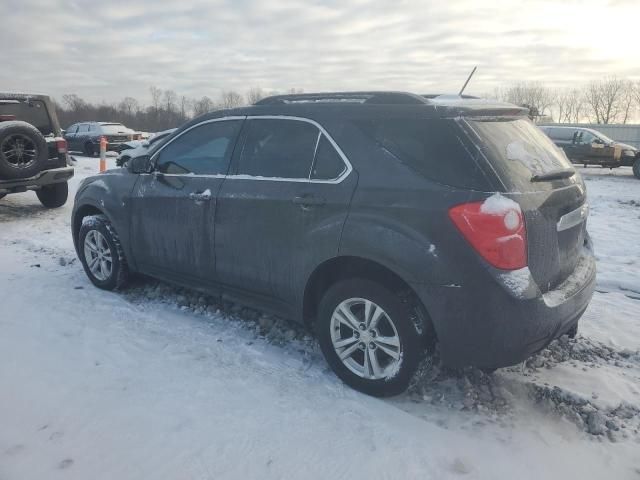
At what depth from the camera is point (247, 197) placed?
368 cm

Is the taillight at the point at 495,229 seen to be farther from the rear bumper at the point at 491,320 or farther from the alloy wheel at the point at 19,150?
the alloy wheel at the point at 19,150

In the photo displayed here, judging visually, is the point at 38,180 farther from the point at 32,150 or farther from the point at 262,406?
the point at 262,406

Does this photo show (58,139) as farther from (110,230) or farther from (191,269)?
(191,269)

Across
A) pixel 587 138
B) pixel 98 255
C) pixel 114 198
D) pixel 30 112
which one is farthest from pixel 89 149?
pixel 587 138

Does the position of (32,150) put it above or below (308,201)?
below

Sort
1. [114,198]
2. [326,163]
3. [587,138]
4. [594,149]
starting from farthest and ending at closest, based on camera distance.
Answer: [587,138] → [594,149] → [114,198] → [326,163]

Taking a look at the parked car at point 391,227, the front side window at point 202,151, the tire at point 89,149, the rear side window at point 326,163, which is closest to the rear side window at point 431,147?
the parked car at point 391,227

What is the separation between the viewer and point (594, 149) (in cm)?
1720

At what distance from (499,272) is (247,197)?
71.7 inches

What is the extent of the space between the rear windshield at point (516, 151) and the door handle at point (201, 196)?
1.99 meters

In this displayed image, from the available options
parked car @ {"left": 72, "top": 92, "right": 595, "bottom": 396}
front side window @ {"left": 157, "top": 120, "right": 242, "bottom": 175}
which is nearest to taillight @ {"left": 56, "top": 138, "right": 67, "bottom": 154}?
front side window @ {"left": 157, "top": 120, "right": 242, "bottom": 175}

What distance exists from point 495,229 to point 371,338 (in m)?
1.00

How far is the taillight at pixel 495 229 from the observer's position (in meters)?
2.66

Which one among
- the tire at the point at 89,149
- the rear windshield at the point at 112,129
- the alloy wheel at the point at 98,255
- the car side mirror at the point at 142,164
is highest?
the car side mirror at the point at 142,164
